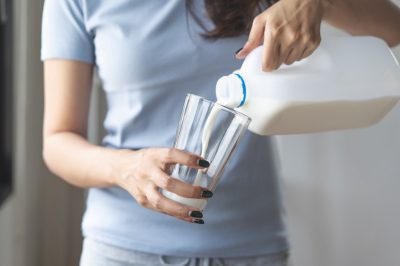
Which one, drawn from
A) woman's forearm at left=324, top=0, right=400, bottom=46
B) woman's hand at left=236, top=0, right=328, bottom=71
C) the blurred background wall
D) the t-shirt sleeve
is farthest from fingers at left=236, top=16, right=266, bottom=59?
the blurred background wall

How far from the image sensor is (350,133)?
115 cm

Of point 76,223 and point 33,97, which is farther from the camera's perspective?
point 76,223

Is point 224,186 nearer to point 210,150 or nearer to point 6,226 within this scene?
point 210,150

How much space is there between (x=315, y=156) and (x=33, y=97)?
72 cm

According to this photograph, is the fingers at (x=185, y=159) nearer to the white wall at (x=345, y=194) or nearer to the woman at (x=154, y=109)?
the woman at (x=154, y=109)

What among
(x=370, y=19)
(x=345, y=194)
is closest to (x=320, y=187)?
(x=345, y=194)

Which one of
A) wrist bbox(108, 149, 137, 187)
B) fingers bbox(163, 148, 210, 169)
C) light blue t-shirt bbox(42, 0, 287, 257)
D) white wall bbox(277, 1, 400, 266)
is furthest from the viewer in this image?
white wall bbox(277, 1, 400, 266)

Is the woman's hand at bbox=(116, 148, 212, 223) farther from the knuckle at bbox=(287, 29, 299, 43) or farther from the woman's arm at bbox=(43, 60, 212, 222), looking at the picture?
the knuckle at bbox=(287, 29, 299, 43)

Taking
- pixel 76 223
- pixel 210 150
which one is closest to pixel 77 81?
pixel 210 150

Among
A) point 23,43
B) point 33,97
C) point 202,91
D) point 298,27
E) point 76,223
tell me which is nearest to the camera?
point 298,27

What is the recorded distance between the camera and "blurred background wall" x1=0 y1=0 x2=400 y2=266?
1.13 meters

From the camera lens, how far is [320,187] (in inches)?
46.9

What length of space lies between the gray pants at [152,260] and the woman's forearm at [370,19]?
1.10 ft

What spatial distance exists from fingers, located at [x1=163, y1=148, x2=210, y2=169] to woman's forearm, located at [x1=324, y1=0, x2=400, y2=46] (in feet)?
0.88
